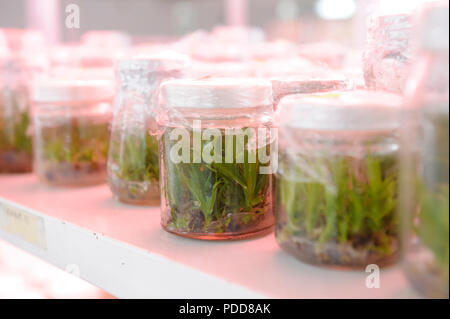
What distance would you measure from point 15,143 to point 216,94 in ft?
1.92

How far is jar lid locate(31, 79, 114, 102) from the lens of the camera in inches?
31.5

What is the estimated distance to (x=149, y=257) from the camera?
0.53m

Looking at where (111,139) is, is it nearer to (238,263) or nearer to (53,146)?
(53,146)

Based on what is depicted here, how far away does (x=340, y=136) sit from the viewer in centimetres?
43

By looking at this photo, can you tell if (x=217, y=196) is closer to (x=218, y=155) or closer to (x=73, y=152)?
(x=218, y=155)

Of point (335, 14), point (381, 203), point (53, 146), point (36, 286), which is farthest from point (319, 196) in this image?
point (335, 14)

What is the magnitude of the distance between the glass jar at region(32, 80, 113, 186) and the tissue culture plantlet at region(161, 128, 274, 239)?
292mm

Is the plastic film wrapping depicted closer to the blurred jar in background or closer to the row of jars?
the row of jars

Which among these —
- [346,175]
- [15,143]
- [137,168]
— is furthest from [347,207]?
[15,143]

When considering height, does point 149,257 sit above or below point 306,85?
below

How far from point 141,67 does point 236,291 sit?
37 cm

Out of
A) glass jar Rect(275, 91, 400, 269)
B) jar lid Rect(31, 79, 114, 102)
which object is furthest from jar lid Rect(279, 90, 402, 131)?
jar lid Rect(31, 79, 114, 102)

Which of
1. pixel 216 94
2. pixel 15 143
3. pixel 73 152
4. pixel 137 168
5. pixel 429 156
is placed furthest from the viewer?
pixel 15 143

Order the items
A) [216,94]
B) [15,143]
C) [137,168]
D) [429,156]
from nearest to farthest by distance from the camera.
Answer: [429,156] → [216,94] → [137,168] → [15,143]
